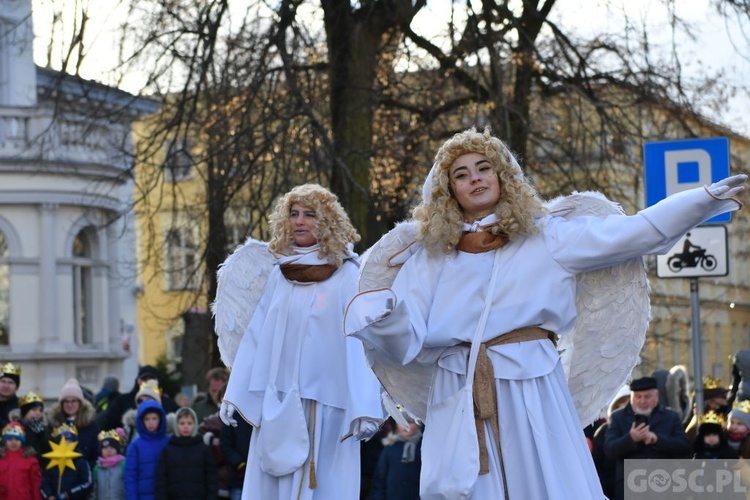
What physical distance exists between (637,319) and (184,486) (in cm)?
650

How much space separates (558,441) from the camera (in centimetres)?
602

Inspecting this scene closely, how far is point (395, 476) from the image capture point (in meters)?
12.7

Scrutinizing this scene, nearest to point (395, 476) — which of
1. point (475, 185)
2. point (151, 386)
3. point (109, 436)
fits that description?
point (109, 436)

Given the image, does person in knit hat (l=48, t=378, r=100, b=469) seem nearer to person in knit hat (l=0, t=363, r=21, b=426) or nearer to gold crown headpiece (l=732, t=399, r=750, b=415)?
person in knit hat (l=0, t=363, r=21, b=426)

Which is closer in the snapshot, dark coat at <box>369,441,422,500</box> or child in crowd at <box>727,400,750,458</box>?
child in crowd at <box>727,400,750,458</box>

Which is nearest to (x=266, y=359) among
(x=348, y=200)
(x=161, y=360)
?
(x=348, y=200)

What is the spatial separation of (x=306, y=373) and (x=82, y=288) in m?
28.8

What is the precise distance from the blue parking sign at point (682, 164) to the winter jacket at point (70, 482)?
5.31 m

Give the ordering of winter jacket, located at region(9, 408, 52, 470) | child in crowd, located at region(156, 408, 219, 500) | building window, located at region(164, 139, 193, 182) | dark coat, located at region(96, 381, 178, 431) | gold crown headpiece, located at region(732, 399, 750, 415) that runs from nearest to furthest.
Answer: gold crown headpiece, located at region(732, 399, 750, 415) < child in crowd, located at region(156, 408, 219, 500) < winter jacket, located at region(9, 408, 52, 470) < dark coat, located at region(96, 381, 178, 431) < building window, located at region(164, 139, 193, 182)

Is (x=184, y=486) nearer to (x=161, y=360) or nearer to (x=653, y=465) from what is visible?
(x=653, y=465)

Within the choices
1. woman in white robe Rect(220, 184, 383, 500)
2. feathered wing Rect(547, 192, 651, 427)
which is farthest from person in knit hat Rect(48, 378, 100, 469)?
feathered wing Rect(547, 192, 651, 427)

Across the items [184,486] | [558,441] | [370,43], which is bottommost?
[184,486]

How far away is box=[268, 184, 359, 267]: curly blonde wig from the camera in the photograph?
9219mm

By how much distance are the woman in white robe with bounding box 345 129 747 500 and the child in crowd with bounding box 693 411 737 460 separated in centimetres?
522
